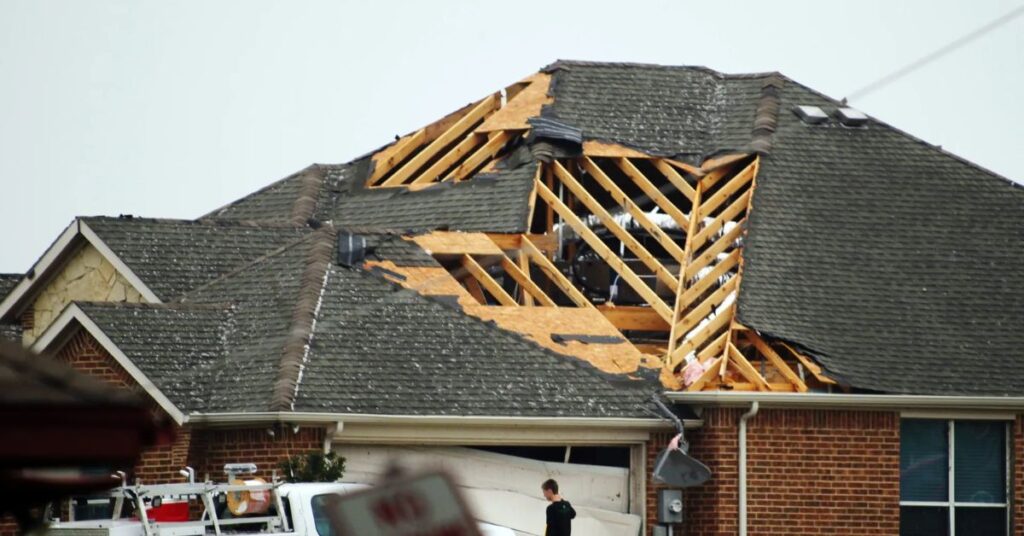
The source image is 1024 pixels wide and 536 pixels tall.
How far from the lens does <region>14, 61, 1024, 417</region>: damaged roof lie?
24.3 m

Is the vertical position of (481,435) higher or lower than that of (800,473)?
higher

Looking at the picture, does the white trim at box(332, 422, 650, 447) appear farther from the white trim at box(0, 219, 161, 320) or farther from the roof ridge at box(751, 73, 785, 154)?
the roof ridge at box(751, 73, 785, 154)

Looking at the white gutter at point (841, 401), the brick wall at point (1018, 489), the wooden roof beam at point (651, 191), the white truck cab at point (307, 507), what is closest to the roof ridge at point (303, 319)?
the white gutter at point (841, 401)

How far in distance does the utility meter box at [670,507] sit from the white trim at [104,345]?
5.68 m

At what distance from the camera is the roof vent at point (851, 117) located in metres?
30.9

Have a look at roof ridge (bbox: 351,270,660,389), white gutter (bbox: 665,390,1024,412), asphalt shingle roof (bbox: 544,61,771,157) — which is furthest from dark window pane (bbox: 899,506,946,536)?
asphalt shingle roof (bbox: 544,61,771,157)

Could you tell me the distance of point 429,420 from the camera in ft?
77.1

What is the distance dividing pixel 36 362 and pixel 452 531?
1.40 metres

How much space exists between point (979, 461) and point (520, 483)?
226 inches

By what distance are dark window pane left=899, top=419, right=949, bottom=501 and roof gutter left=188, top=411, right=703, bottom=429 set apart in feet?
8.51

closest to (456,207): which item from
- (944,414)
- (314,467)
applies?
(944,414)

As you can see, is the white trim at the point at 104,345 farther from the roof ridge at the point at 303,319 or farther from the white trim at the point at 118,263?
the white trim at the point at 118,263

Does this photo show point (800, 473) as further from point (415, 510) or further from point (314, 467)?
point (415, 510)

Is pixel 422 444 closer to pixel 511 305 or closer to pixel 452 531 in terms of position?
pixel 511 305
